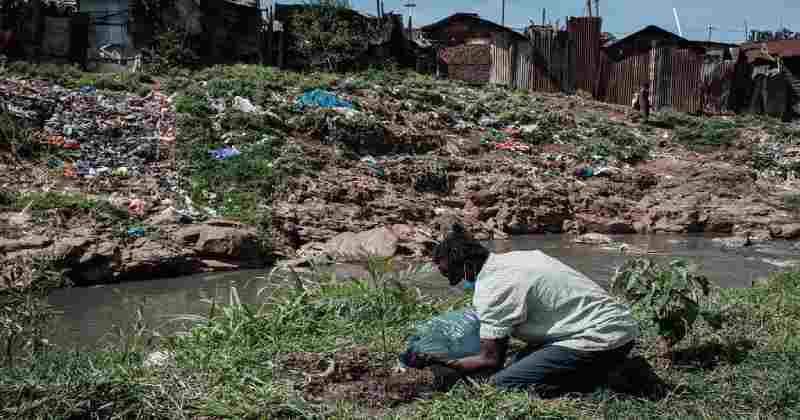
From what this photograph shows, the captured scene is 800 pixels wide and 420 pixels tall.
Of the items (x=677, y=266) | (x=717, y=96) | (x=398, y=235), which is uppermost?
(x=717, y=96)

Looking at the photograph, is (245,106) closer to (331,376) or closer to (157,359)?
(157,359)

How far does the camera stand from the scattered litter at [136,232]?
7.99 metres

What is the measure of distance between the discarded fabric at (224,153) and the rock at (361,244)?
9.09 ft

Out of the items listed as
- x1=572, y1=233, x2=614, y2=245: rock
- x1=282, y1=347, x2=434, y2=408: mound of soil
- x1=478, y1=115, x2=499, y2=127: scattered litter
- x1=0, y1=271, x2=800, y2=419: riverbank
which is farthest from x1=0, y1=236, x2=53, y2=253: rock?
x1=478, y1=115, x2=499, y2=127: scattered litter

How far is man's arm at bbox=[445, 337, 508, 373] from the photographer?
10.0 feet

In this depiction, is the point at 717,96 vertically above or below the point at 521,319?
above

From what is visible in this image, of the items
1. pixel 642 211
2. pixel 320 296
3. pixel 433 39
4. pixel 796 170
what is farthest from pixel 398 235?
pixel 433 39

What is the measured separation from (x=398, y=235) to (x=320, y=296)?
4.56m

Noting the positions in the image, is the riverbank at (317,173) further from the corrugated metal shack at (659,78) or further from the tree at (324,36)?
the corrugated metal shack at (659,78)

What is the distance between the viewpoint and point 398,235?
9109mm

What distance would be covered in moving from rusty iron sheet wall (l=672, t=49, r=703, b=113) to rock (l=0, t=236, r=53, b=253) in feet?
56.9

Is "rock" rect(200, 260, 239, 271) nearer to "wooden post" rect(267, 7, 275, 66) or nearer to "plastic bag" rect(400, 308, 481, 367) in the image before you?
"plastic bag" rect(400, 308, 481, 367)

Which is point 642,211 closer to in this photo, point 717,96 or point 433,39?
point 717,96

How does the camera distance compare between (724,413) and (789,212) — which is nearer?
(724,413)
